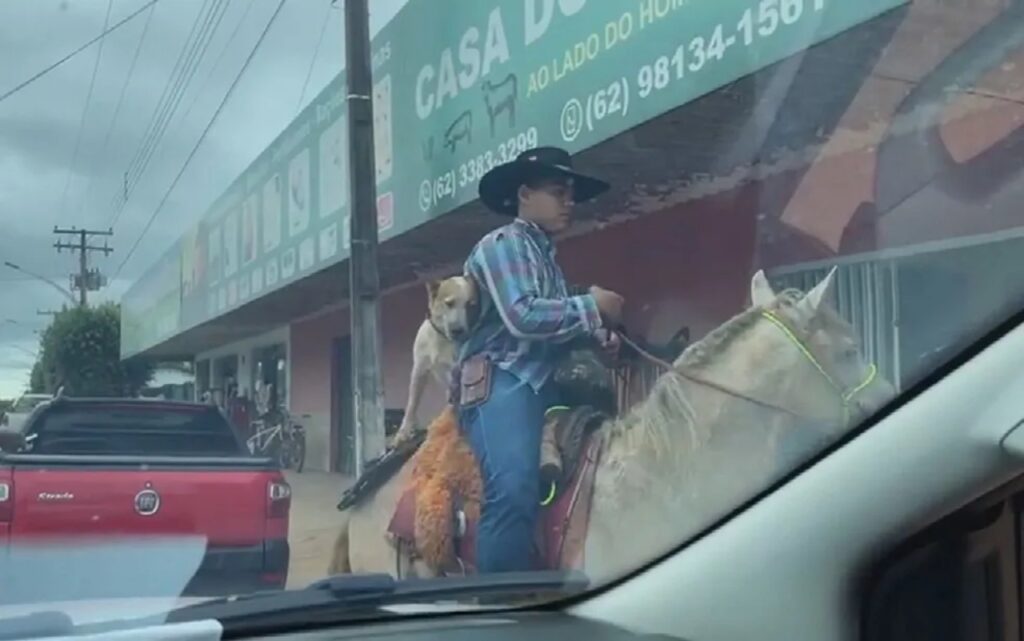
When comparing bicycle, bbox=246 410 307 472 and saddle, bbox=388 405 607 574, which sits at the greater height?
bicycle, bbox=246 410 307 472

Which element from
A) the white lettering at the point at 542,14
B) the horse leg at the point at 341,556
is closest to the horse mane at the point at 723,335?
the horse leg at the point at 341,556

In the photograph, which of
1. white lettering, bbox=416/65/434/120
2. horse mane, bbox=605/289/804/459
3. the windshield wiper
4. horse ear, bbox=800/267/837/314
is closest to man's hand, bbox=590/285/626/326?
horse mane, bbox=605/289/804/459

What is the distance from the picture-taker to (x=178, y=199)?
3.42 metres

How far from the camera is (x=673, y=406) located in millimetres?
3871

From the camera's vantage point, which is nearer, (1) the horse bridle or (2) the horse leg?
(1) the horse bridle

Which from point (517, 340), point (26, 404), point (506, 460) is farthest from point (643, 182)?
point (26, 404)

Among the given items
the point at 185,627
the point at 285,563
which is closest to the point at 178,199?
the point at 285,563

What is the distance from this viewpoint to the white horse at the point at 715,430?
2.85 meters

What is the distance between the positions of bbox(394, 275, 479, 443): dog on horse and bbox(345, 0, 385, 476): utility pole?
0.23 metres

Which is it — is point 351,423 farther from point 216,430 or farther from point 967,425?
point 967,425

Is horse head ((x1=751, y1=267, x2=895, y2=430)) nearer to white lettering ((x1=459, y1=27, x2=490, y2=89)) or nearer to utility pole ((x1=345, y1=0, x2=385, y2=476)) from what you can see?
utility pole ((x1=345, y1=0, x2=385, y2=476))

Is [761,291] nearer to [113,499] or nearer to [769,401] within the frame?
[769,401]

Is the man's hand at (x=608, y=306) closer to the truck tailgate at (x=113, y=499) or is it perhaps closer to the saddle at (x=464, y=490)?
the saddle at (x=464, y=490)

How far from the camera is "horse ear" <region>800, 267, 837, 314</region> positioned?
3456 millimetres
